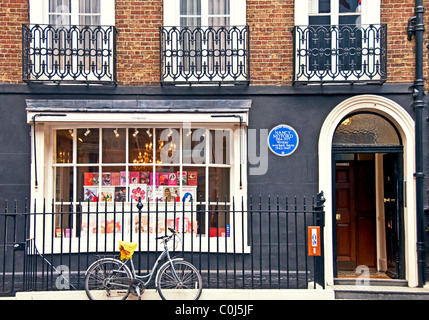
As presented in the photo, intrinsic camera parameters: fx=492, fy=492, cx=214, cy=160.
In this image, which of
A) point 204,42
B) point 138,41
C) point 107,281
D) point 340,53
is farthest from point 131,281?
point 340,53

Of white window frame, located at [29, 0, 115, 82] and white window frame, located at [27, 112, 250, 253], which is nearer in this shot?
white window frame, located at [27, 112, 250, 253]

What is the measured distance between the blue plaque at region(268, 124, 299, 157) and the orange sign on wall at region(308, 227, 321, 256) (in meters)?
1.98

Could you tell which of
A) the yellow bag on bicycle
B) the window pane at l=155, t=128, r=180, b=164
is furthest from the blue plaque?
the yellow bag on bicycle

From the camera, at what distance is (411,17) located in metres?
8.97

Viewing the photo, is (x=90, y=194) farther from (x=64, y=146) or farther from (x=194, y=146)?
(x=194, y=146)

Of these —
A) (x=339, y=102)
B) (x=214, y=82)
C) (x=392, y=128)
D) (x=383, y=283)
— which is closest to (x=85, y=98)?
(x=214, y=82)

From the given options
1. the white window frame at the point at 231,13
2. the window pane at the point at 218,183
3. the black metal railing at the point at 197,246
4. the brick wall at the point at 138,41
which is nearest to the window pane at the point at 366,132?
the black metal railing at the point at 197,246

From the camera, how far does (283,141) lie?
29.6 feet

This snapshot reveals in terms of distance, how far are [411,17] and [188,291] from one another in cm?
627

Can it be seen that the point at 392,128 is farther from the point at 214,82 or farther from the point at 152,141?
the point at 152,141

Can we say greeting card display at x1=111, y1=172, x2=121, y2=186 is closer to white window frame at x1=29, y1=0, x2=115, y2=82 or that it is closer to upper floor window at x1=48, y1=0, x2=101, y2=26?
white window frame at x1=29, y1=0, x2=115, y2=82

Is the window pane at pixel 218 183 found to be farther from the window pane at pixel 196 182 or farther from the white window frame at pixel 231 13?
the white window frame at pixel 231 13

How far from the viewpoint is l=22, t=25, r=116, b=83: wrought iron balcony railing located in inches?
351

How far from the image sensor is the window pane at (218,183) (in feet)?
30.2
